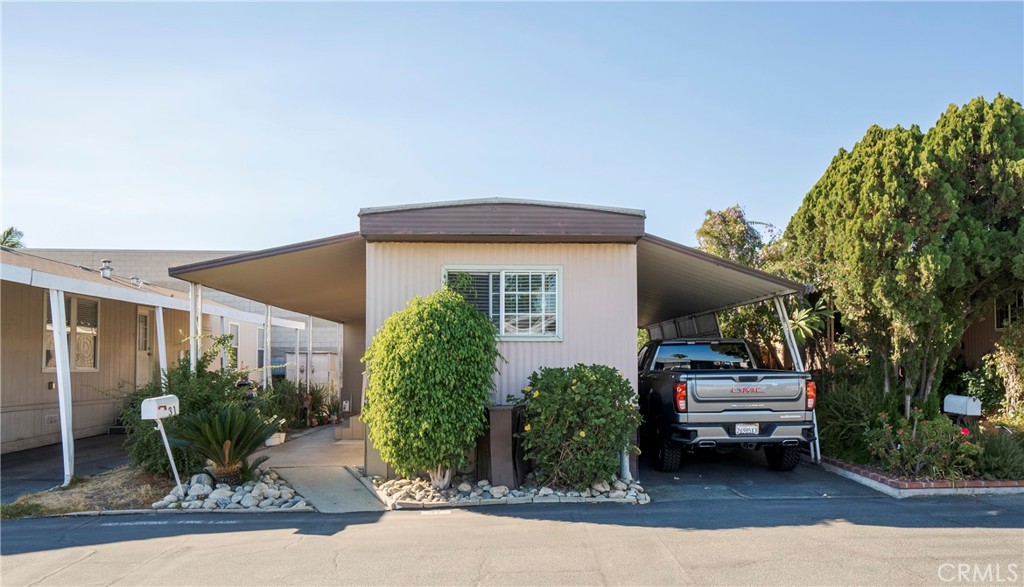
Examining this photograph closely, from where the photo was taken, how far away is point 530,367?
31.6ft

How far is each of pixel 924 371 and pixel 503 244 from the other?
659cm

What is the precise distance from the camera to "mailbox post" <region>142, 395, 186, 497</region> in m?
8.24

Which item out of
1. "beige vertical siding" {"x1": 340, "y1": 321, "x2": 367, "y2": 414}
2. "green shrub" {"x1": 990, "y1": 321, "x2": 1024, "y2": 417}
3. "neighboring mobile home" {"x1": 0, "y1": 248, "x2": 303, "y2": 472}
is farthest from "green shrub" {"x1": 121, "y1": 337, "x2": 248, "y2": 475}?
"green shrub" {"x1": 990, "y1": 321, "x2": 1024, "y2": 417}

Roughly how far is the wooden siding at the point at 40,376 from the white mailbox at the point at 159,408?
4.37 m

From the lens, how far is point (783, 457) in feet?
32.8

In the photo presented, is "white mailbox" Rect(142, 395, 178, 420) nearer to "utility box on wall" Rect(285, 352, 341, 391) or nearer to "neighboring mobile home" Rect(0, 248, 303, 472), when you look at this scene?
"neighboring mobile home" Rect(0, 248, 303, 472)

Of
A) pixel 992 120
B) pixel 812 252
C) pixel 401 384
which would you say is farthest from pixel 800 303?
pixel 401 384

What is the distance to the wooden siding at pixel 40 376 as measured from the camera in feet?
39.4

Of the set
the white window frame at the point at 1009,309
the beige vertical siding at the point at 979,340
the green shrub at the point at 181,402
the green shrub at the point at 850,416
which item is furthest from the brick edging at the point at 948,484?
the green shrub at the point at 181,402

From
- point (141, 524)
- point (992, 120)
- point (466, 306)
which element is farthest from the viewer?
point (992, 120)

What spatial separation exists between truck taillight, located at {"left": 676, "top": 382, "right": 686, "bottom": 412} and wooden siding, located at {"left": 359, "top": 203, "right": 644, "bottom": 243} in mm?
2010

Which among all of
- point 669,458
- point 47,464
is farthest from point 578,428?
point 47,464

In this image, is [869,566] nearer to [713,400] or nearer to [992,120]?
[713,400]

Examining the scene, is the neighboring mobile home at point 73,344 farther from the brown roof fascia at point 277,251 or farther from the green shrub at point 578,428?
the green shrub at point 578,428
